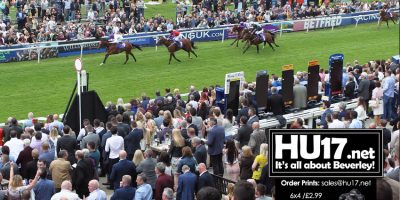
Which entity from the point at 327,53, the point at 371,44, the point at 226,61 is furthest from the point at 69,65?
the point at 371,44

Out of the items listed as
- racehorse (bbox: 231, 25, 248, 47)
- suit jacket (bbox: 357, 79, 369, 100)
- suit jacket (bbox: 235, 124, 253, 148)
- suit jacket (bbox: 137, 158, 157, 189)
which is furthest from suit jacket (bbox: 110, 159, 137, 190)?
racehorse (bbox: 231, 25, 248, 47)

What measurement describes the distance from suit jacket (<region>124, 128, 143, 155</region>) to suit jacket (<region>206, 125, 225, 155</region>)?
1.30 metres

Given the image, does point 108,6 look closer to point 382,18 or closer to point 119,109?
point 382,18

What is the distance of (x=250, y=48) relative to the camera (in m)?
32.8

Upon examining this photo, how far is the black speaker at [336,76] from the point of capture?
21.1m

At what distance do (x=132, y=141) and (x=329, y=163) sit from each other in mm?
10126

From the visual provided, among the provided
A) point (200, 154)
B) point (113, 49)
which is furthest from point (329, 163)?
point (113, 49)

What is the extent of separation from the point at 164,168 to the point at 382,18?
27632 millimetres

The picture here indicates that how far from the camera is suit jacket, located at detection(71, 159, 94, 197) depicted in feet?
41.9

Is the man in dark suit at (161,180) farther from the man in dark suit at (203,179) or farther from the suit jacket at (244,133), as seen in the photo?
the suit jacket at (244,133)

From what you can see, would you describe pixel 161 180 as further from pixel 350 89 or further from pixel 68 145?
pixel 350 89

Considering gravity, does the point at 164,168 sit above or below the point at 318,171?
below

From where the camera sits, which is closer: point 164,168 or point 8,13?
point 164,168

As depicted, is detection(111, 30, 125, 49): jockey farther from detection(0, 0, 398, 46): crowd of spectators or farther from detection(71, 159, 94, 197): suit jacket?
detection(71, 159, 94, 197): suit jacket
